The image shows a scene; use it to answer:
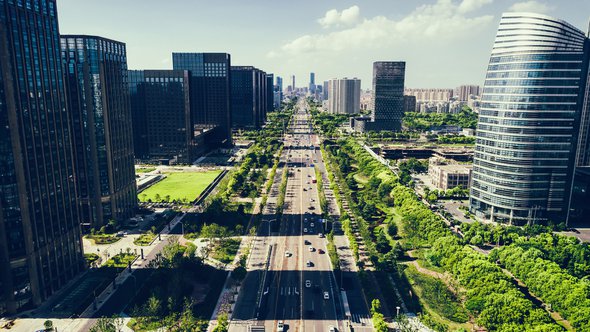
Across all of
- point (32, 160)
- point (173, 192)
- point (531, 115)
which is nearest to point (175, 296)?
point (32, 160)

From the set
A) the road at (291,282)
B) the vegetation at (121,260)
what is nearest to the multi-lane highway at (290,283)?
the road at (291,282)

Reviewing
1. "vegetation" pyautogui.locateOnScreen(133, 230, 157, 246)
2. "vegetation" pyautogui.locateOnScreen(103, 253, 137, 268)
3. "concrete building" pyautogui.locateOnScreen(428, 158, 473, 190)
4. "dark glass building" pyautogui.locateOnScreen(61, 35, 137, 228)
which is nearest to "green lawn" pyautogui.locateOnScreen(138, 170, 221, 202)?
"dark glass building" pyautogui.locateOnScreen(61, 35, 137, 228)

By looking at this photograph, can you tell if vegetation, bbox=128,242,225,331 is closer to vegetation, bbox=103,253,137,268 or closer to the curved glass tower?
vegetation, bbox=103,253,137,268

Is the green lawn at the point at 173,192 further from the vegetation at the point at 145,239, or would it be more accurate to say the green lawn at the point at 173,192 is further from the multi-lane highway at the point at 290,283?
the multi-lane highway at the point at 290,283

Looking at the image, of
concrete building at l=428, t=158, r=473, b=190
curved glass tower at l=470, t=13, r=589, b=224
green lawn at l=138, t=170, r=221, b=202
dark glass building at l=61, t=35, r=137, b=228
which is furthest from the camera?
concrete building at l=428, t=158, r=473, b=190

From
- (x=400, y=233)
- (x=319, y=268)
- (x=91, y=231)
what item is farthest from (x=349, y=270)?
(x=91, y=231)

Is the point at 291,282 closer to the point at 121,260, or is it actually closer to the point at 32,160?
the point at 121,260

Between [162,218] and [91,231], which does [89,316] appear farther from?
[162,218]
